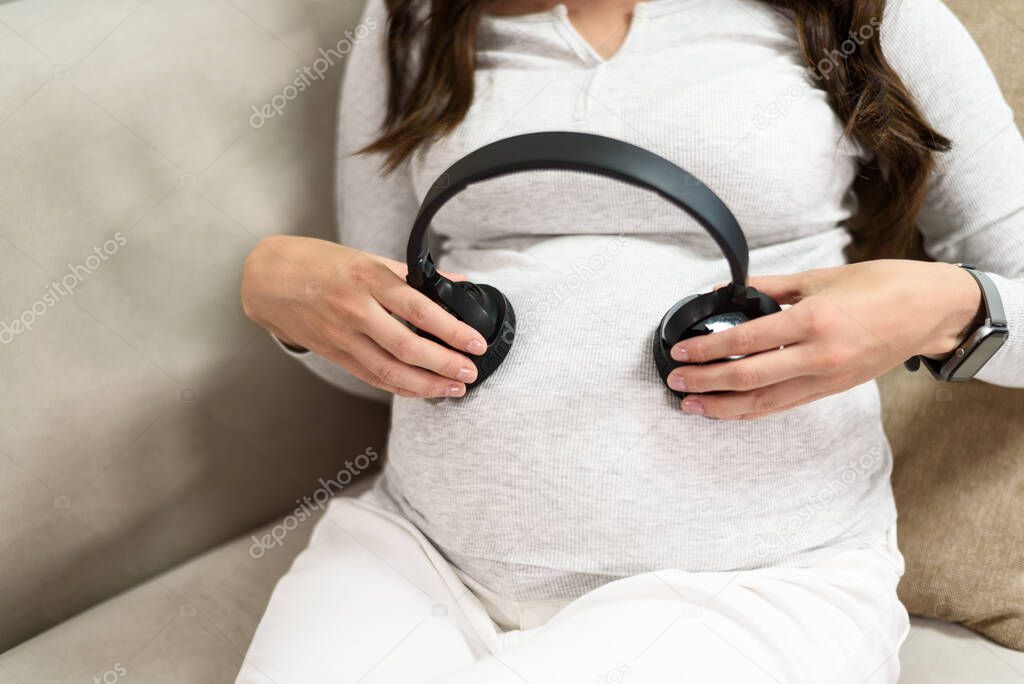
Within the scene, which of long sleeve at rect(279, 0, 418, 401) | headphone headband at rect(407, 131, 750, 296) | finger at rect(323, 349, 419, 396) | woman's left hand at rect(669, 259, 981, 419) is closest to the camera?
headphone headband at rect(407, 131, 750, 296)

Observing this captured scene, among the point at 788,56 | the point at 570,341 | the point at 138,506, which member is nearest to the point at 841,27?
the point at 788,56

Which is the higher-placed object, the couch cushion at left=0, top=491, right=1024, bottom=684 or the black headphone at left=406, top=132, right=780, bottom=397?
the black headphone at left=406, top=132, right=780, bottom=397

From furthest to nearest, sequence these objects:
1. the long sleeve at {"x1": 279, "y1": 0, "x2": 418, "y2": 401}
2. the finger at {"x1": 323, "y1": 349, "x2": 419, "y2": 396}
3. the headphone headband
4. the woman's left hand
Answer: the long sleeve at {"x1": 279, "y1": 0, "x2": 418, "y2": 401} < the finger at {"x1": 323, "y1": 349, "x2": 419, "y2": 396} < the woman's left hand < the headphone headband

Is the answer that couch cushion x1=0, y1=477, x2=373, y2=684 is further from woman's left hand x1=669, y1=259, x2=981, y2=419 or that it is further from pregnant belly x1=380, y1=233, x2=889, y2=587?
woman's left hand x1=669, y1=259, x2=981, y2=419

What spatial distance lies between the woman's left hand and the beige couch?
0.26 metres

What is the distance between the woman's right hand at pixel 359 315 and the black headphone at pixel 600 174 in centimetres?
1

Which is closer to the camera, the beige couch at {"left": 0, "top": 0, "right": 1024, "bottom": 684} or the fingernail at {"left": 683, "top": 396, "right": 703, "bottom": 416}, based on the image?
the fingernail at {"left": 683, "top": 396, "right": 703, "bottom": 416}

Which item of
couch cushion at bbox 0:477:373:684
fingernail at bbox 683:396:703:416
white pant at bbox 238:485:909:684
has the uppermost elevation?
fingernail at bbox 683:396:703:416

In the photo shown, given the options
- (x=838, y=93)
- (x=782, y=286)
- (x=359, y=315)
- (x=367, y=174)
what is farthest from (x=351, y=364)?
(x=838, y=93)

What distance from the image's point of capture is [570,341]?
576 mm

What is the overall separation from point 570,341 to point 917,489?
1.18 feet

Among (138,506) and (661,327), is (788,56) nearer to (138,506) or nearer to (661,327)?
(661,327)

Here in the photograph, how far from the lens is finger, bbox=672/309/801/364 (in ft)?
1.67

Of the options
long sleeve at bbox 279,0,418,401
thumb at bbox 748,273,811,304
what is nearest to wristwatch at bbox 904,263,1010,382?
thumb at bbox 748,273,811,304
